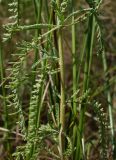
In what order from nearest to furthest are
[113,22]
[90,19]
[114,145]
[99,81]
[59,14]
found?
1. [59,14]
2. [90,19]
3. [114,145]
4. [99,81]
5. [113,22]

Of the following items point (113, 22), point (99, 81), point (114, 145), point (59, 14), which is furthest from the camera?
point (113, 22)

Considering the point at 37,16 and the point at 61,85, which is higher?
the point at 37,16

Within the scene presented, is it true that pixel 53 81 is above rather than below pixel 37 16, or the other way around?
below

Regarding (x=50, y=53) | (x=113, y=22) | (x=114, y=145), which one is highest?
(x=113, y=22)

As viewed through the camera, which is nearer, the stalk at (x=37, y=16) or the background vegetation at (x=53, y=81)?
the background vegetation at (x=53, y=81)

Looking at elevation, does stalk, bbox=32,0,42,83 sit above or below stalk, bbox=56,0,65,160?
above

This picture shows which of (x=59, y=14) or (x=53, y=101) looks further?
(x=53, y=101)

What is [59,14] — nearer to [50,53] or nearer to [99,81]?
[50,53]

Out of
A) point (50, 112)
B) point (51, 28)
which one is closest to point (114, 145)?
point (50, 112)

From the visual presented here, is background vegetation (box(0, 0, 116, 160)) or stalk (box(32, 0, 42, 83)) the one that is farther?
stalk (box(32, 0, 42, 83))

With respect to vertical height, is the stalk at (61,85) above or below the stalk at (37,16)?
below

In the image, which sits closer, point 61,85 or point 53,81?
point 61,85
